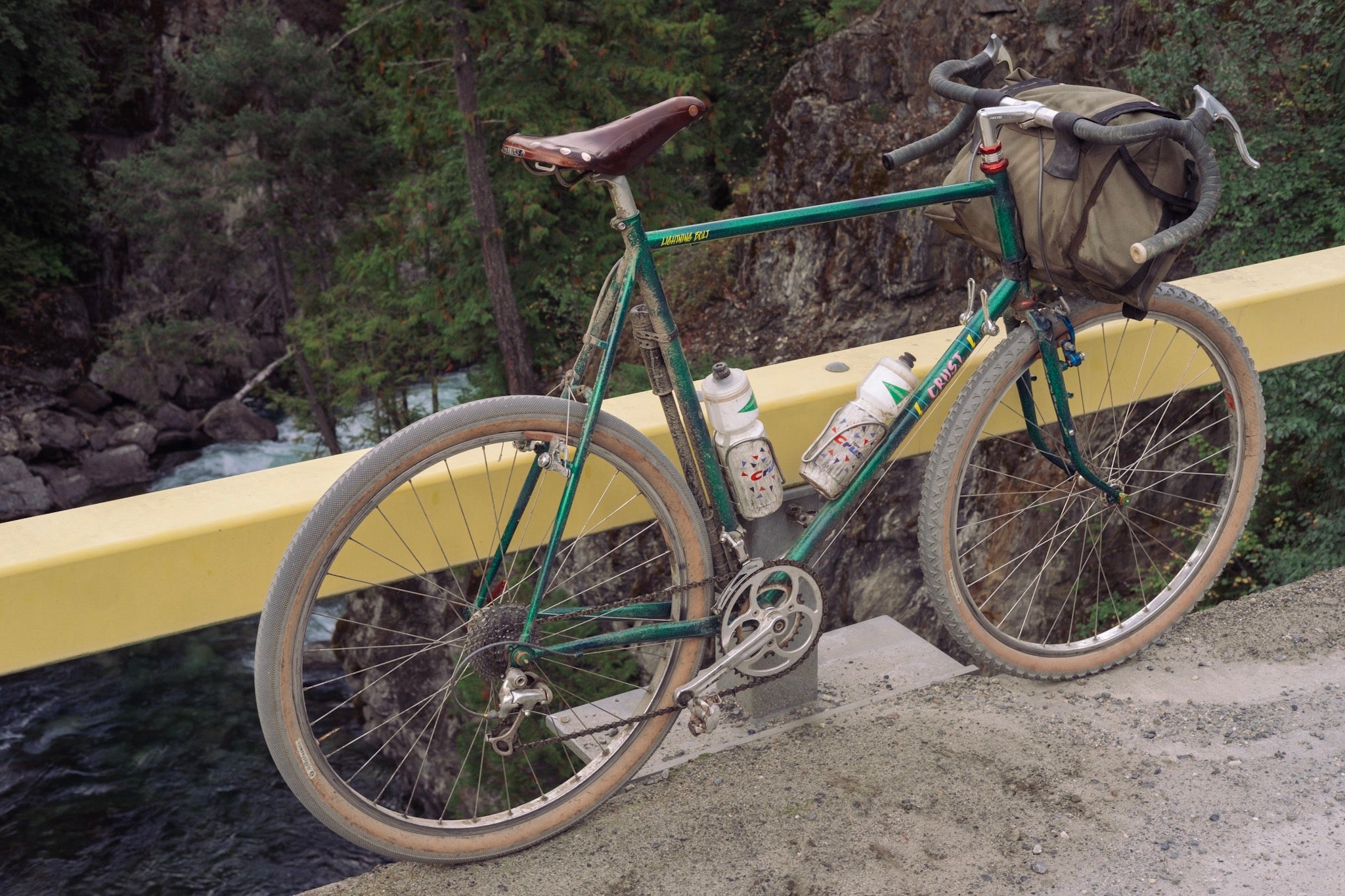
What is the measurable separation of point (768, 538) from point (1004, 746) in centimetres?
78

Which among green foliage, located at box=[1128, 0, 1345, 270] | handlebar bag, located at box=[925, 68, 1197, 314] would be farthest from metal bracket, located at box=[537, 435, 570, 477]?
green foliage, located at box=[1128, 0, 1345, 270]

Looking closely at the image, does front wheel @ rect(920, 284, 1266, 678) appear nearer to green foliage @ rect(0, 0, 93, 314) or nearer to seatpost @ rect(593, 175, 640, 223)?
seatpost @ rect(593, 175, 640, 223)

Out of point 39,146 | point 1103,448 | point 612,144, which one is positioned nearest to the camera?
point 612,144

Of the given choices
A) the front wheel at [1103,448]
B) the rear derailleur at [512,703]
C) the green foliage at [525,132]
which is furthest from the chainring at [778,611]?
the green foliage at [525,132]

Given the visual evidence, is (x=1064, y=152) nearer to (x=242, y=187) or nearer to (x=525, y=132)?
(x=525, y=132)

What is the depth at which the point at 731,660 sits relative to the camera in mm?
2326

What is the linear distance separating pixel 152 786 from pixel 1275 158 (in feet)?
38.0

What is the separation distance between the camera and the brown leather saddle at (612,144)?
1.95 m

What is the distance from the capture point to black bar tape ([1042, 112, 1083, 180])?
2.16 metres

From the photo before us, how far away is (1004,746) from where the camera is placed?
2561 mm

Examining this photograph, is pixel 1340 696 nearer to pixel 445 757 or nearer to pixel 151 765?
pixel 445 757

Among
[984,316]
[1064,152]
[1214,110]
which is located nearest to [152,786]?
[984,316]

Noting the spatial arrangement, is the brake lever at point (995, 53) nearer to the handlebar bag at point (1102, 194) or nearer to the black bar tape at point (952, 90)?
the black bar tape at point (952, 90)

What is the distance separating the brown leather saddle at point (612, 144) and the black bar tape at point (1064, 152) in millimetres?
746
